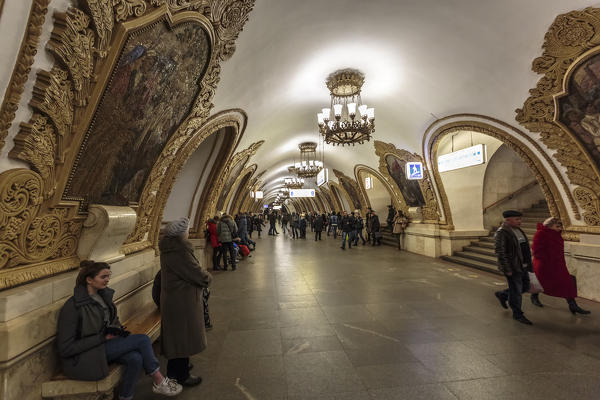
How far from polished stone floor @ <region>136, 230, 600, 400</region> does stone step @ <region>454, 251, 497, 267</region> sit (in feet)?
5.46

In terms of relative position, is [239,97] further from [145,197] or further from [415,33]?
[415,33]

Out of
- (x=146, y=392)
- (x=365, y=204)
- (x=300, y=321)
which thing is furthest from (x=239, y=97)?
(x=365, y=204)

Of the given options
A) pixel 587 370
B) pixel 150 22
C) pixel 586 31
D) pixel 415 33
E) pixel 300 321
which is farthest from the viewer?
pixel 415 33

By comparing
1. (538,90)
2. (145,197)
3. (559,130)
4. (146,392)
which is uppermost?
(538,90)

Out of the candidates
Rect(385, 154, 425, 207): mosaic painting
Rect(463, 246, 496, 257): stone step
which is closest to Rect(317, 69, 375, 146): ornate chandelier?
Rect(385, 154, 425, 207): mosaic painting

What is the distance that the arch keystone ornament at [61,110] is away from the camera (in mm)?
1629

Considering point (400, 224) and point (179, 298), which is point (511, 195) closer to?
point (400, 224)

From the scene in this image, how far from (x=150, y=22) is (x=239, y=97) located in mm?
2769

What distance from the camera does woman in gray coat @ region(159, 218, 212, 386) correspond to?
227 centimetres

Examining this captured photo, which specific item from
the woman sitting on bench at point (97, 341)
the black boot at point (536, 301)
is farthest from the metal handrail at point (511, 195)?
the woman sitting on bench at point (97, 341)

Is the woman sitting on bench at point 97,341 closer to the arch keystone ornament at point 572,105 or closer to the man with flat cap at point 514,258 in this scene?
the man with flat cap at point 514,258

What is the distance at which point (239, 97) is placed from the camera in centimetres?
483

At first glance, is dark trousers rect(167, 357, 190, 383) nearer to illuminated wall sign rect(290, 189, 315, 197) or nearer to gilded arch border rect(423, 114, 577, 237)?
gilded arch border rect(423, 114, 577, 237)

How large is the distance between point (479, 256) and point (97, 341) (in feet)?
25.9
